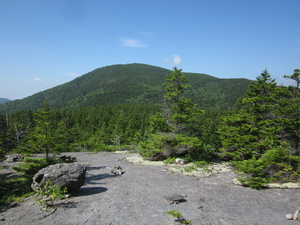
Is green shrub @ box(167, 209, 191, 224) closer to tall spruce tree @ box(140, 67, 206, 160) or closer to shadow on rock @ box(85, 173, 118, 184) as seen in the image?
shadow on rock @ box(85, 173, 118, 184)

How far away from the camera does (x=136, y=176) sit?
17922mm

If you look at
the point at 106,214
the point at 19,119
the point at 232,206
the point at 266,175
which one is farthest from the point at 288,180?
the point at 19,119

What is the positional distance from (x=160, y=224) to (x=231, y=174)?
1174 cm

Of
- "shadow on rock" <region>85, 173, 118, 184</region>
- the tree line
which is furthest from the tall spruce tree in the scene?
"shadow on rock" <region>85, 173, 118, 184</region>

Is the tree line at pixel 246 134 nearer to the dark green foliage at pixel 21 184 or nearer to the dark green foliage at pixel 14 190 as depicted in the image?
the dark green foliage at pixel 21 184

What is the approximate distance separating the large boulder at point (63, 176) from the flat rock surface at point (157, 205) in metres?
0.92

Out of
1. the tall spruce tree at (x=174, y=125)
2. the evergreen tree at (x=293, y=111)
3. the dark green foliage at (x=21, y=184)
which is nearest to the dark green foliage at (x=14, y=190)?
the dark green foliage at (x=21, y=184)

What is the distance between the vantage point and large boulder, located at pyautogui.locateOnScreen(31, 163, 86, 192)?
12468mm

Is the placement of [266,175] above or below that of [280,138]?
below

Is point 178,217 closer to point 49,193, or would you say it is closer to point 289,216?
point 289,216

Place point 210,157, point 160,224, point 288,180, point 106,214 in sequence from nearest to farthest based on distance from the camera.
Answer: point 160,224 → point 106,214 → point 288,180 → point 210,157

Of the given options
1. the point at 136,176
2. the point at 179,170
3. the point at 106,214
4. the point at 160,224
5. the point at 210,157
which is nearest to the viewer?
the point at 160,224

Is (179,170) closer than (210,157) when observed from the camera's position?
Yes

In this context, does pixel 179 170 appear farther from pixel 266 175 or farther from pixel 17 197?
pixel 17 197
